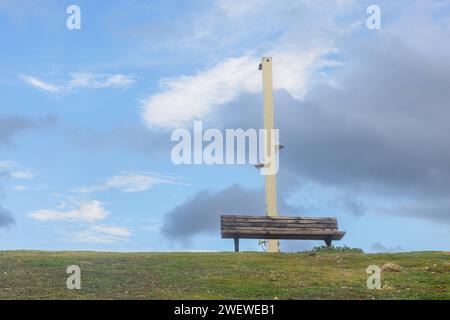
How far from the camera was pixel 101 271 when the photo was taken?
21750mm

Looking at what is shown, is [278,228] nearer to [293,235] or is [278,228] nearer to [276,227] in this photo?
[276,227]

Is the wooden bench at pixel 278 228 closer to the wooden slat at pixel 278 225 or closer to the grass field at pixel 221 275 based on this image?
the wooden slat at pixel 278 225

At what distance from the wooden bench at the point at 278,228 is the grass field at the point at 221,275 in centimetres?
287

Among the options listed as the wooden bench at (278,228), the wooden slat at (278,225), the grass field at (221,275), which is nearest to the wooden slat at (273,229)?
the wooden bench at (278,228)

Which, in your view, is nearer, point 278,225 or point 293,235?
point 293,235

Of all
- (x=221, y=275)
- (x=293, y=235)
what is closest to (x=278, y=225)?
(x=293, y=235)

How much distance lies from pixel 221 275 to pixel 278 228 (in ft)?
28.8

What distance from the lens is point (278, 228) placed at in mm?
29438

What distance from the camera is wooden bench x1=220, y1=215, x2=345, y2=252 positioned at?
28.8 meters

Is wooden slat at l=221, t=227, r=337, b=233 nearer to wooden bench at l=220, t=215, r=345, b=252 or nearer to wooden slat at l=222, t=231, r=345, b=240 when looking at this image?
wooden bench at l=220, t=215, r=345, b=252
